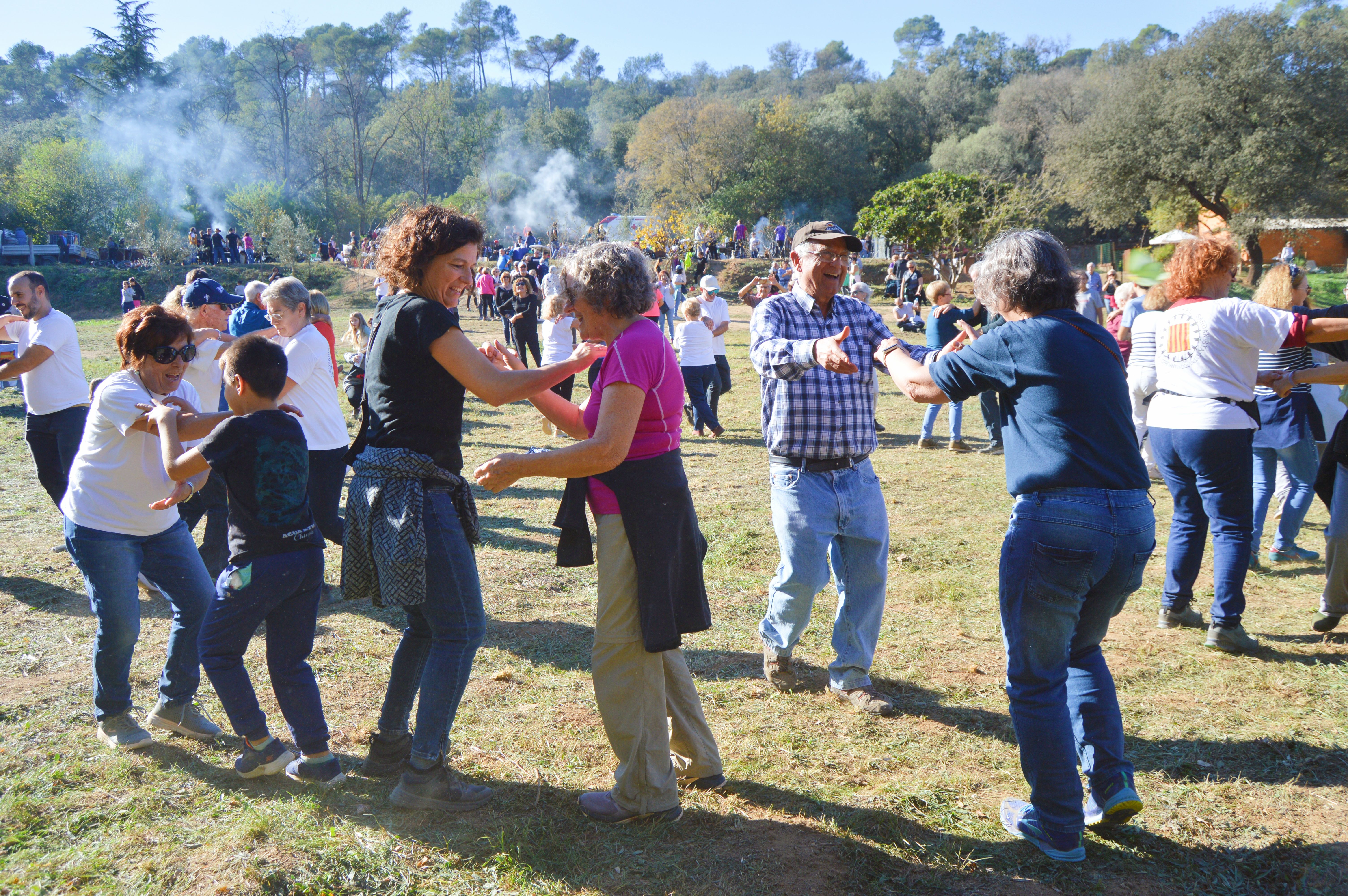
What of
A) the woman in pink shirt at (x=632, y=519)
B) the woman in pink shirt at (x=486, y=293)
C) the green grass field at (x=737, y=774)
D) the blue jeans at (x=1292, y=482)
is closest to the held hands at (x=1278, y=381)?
the green grass field at (x=737, y=774)

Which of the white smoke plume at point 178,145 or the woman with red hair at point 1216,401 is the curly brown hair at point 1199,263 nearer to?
the woman with red hair at point 1216,401

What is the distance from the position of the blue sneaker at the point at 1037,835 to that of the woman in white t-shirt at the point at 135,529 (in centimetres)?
305

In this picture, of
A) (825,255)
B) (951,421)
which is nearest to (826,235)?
(825,255)

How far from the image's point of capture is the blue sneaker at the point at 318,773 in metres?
3.14

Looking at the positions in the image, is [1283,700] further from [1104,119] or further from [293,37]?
[293,37]

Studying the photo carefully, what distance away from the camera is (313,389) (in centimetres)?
468

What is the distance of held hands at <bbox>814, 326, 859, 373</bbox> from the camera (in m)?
2.96

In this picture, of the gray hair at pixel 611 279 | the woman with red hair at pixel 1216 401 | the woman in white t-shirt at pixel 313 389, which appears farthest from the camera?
the woman in white t-shirt at pixel 313 389

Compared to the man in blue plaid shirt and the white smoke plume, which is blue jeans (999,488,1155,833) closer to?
the man in blue plaid shirt

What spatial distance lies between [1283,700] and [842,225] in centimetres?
4796

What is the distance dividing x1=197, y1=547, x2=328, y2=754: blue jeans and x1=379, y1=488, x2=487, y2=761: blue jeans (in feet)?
1.29

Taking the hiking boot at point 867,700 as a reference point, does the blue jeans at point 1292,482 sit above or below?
above

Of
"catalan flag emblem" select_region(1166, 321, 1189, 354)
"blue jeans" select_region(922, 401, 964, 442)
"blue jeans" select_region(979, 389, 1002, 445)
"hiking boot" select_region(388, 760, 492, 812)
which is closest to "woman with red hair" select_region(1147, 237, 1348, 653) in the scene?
"catalan flag emblem" select_region(1166, 321, 1189, 354)

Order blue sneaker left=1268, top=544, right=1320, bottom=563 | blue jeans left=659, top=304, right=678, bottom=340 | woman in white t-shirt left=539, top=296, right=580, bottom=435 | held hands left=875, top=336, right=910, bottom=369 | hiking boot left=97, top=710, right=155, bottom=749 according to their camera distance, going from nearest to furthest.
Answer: held hands left=875, top=336, right=910, bottom=369, hiking boot left=97, top=710, right=155, bottom=749, blue sneaker left=1268, top=544, right=1320, bottom=563, woman in white t-shirt left=539, top=296, right=580, bottom=435, blue jeans left=659, top=304, right=678, bottom=340
